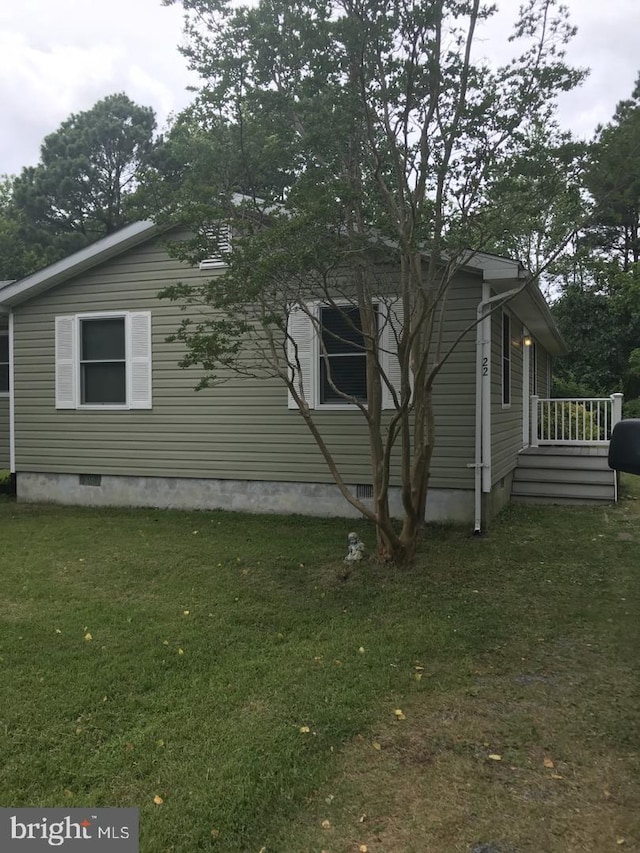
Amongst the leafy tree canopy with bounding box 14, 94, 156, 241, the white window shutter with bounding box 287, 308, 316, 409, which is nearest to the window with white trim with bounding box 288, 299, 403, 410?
the white window shutter with bounding box 287, 308, 316, 409

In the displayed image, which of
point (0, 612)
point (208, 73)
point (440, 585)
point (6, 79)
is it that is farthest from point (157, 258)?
point (6, 79)

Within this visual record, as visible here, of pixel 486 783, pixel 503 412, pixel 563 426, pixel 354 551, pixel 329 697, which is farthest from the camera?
pixel 563 426

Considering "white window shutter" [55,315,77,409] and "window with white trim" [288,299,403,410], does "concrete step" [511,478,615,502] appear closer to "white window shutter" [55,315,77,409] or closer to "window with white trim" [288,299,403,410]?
"window with white trim" [288,299,403,410]

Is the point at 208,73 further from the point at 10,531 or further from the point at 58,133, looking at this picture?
the point at 58,133

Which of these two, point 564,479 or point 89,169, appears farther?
→ point 89,169

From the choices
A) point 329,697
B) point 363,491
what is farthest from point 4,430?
point 329,697

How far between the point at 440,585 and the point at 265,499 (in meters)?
3.50

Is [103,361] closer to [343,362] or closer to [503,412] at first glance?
[343,362]

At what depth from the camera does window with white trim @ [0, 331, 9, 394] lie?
445 inches

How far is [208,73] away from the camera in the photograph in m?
5.43

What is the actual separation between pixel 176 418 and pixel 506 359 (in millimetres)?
4860

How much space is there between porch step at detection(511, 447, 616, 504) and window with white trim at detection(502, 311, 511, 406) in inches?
43.0

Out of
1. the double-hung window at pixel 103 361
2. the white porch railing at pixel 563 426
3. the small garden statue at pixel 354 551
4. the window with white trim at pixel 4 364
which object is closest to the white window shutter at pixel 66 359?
the double-hung window at pixel 103 361

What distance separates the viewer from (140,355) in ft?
28.9
